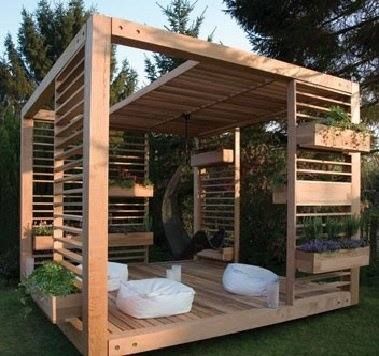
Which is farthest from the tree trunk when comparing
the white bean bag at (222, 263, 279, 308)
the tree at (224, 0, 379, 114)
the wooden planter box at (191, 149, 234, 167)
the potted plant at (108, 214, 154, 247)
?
the white bean bag at (222, 263, 279, 308)

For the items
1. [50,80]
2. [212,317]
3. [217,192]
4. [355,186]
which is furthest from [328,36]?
[212,317]

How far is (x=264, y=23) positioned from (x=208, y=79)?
3.78 m

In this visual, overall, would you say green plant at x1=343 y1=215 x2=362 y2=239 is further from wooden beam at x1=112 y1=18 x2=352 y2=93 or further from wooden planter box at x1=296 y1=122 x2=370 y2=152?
wooden beam at x1=112 y1=18 x2=352 y2=93

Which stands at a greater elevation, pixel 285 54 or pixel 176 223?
pixel 285 54

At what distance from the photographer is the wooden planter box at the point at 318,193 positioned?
479 cm

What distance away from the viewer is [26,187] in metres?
6.58

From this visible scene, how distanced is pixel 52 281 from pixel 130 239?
3.98 metres

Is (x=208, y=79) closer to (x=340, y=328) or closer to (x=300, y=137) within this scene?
(x=300, y=137)

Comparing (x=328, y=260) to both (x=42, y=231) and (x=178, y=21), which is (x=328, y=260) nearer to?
(x=42, y=231)

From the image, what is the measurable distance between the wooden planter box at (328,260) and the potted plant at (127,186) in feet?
12.6

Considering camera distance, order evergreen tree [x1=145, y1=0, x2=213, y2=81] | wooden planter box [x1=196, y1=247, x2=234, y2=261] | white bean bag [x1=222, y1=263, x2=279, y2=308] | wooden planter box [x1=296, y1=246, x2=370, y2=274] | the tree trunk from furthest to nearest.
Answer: evergreen tree [x1=145, y1=0, x2=213, y2=81]
the tree trunk
wooden planter box [x1=196, y1=247, x2=234, y2=261]
white bean bag [x1=222, y1=263, x2=279, y2=308]
wooden planter box [x1=296, y1=246, x2=370, y2=274]

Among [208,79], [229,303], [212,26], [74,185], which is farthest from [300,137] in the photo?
[212,26]

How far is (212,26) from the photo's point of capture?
12273mm

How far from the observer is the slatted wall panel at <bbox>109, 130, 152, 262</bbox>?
7.88 meters
